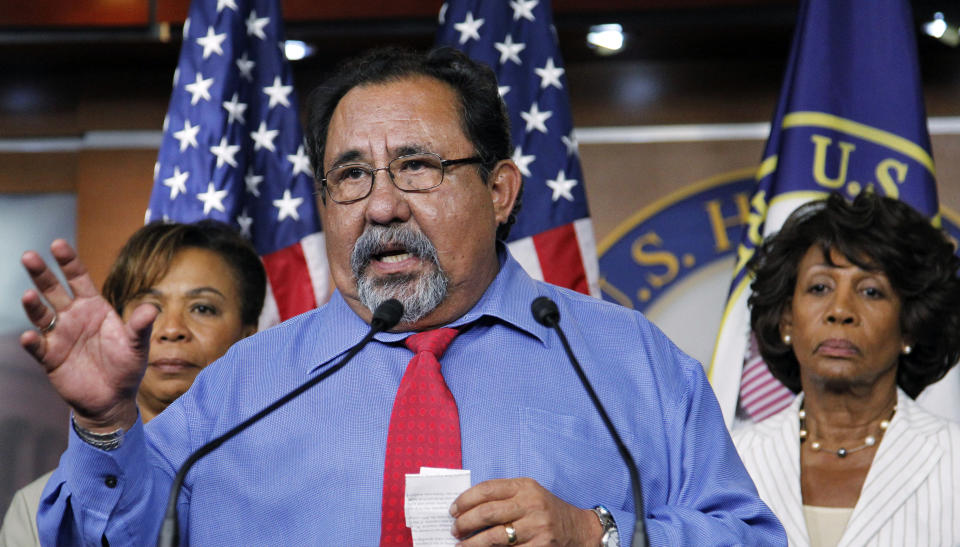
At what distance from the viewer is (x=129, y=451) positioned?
1670 mm

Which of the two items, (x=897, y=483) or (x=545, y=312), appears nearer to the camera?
(x=545, y=312)

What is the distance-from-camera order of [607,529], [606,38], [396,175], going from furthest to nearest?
1. [606,38]
2. [396,175]
3. [607,529]

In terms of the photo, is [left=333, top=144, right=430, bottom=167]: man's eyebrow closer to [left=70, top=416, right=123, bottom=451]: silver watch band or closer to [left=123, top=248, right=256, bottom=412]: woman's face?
[left=70, top=416, right=123, bottom=451]: silver watch band

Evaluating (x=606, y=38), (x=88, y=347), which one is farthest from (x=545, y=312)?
(x=606, y=38)

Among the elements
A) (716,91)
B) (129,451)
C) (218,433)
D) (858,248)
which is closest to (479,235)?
(218,433)

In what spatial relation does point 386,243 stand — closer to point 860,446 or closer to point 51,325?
point 51,325

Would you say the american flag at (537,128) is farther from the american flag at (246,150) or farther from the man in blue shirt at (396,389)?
the man in blue shirt at (396,389)

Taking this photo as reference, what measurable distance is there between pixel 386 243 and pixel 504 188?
0.37 meters

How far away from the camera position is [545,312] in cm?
182

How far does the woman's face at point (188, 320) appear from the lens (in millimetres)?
2945

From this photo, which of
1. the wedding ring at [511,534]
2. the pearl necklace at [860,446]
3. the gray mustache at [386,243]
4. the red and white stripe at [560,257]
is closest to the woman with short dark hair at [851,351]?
the pearl necklace at [860,446]

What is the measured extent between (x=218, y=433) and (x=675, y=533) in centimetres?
78

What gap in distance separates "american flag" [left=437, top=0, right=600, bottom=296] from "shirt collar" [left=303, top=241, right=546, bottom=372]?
143cm

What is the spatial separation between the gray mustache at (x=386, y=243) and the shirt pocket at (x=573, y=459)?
346mm
